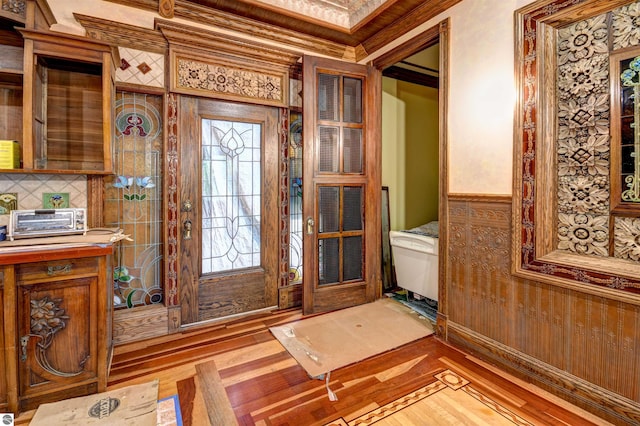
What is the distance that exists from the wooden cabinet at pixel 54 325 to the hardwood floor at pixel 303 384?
29 centimetres

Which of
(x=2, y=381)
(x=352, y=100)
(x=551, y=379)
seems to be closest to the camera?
(x=2, y=381)

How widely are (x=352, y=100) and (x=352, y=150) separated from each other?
21.7 inches

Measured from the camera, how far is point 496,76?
225 centimetres

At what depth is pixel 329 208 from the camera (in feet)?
10.9

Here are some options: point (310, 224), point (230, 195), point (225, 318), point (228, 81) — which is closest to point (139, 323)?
point (225, 318)

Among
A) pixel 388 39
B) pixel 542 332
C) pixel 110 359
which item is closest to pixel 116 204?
pixel 110 359

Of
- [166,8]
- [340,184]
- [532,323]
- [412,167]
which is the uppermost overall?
[166,8]

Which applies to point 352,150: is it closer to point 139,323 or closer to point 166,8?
point 166,8

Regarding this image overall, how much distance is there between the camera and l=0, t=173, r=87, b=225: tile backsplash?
223 cm

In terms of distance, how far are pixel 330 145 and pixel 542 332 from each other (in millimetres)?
2387

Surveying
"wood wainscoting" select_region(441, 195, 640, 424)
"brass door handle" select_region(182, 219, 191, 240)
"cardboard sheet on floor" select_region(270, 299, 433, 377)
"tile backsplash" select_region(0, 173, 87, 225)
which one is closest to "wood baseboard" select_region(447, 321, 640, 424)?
"wood wainscoting" select_region(441, 195, 640, 424)

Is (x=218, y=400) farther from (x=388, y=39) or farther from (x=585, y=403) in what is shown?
(x=388, y=39)

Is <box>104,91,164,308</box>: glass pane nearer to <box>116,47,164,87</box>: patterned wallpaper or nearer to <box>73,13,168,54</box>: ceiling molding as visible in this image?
<box>116,47,164,87</box>: patterned wallpaper

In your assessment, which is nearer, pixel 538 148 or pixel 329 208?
pixel 538 148
